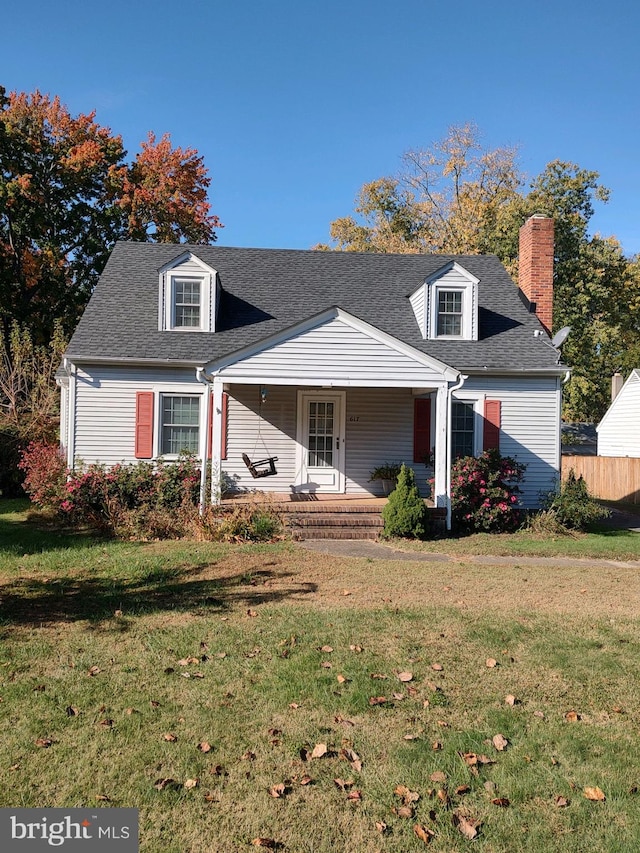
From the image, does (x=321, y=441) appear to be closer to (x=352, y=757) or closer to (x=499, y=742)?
(x=499, y=742)

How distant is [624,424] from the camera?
2833cm

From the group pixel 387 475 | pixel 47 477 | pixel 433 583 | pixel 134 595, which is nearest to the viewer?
pixel 134 595

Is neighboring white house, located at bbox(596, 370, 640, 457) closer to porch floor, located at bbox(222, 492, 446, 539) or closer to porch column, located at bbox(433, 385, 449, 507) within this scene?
porch column, located at bbox(433, 385, 449, 507)

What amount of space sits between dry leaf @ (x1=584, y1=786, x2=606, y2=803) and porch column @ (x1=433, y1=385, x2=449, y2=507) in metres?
9.04

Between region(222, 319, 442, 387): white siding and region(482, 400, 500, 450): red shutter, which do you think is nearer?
region(222, 319, 442, 387): white siding

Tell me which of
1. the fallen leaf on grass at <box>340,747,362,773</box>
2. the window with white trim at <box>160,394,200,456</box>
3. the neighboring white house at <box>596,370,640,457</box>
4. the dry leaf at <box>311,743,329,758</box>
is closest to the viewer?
the fallen leaf on grass at <box>340,747,362,773</box>

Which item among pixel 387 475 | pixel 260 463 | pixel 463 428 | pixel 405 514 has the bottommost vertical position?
pixel 405 514

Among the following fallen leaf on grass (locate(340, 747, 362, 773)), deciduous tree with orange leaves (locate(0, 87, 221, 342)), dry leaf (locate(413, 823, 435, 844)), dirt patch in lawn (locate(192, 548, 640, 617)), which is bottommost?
dry leaf (locate(413, 823, 435, 844))

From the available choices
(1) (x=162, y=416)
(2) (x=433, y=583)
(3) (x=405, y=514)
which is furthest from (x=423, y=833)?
(1) (x=162, y=416)

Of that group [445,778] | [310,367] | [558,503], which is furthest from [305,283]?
[445,778]

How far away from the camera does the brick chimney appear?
53.2ft

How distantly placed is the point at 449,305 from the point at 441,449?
14.7 feet

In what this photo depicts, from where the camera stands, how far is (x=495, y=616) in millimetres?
6859

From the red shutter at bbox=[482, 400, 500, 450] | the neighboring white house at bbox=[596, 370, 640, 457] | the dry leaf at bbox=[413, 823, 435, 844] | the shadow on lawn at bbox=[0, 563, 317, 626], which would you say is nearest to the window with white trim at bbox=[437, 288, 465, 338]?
the red shutter at bbox=[482, 400, 500, 450]
